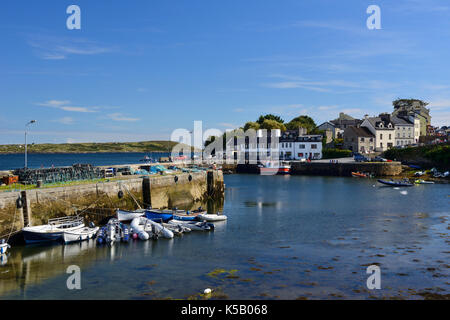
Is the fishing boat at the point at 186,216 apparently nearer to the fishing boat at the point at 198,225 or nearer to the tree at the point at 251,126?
the fishing boat at the point at 198,225

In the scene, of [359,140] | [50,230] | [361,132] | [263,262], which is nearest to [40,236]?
[50,230]

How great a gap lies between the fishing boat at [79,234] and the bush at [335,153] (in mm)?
84279

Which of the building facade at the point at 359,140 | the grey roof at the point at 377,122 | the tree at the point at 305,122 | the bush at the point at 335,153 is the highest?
the tree at the point at 305,122

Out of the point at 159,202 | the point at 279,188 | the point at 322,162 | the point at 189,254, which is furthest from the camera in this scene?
the point at 322,162

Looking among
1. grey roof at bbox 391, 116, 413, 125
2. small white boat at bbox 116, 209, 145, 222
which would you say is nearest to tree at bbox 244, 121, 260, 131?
grey roof at bbox 391, 116, 413, 125

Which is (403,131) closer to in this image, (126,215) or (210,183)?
(210,183)

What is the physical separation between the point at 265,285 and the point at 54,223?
1753cm

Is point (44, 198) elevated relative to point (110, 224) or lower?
elevated

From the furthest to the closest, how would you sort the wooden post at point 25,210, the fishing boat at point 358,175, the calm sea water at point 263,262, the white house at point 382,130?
the white house at point 382,130
the fishing boat at point 358,175
the wooden post at point 25,210
the calm sea water at point 263,262

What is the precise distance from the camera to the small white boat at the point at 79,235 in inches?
1114

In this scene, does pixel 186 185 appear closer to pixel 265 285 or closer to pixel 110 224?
pixel 110 224

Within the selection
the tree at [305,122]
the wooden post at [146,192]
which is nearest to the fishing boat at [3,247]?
the wooden post at [146,192]
